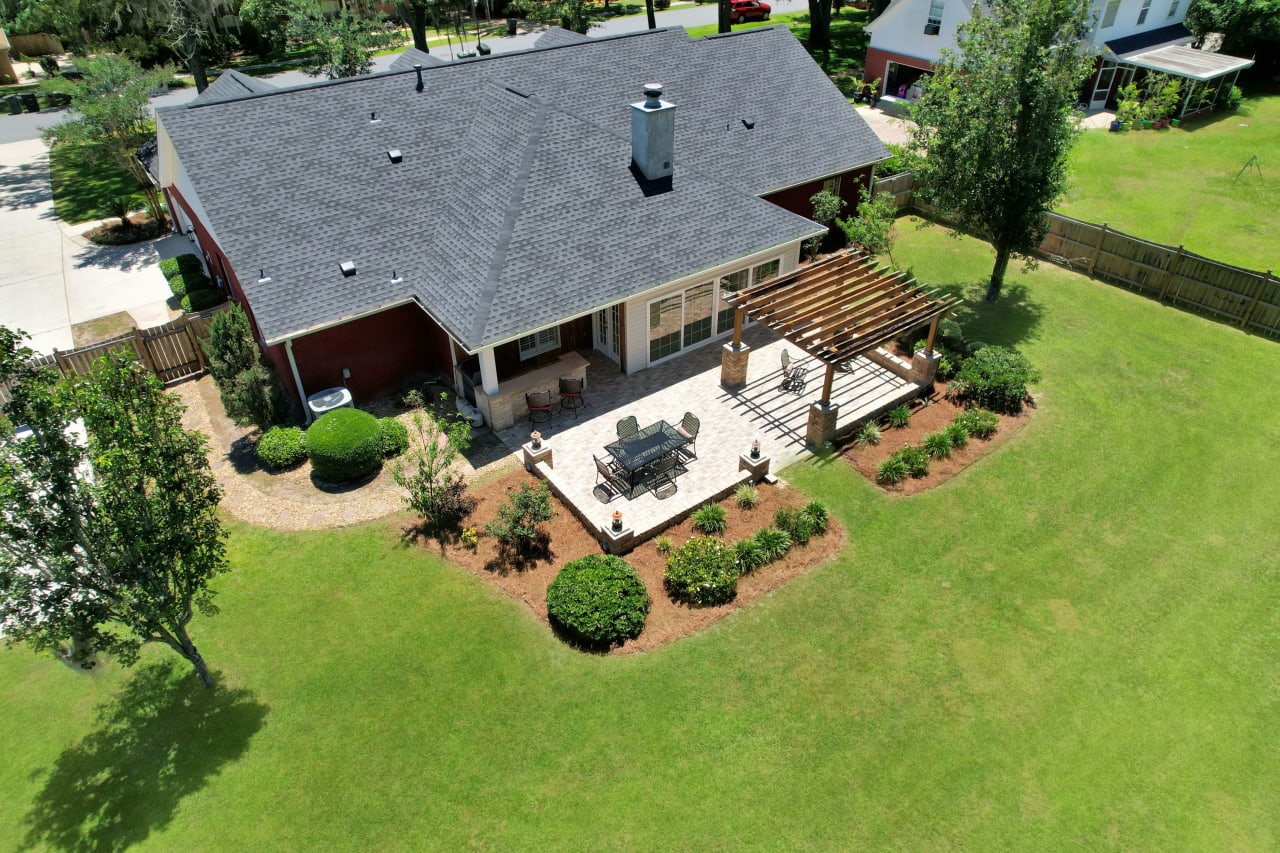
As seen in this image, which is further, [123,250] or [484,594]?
[123,250]

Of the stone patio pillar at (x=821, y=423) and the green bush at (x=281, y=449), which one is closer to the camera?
the green bush at (x=281, y=449)

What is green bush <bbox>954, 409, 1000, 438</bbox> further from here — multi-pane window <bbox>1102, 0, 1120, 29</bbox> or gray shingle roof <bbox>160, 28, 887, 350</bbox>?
multi-pane window <bbox>1102, 0, 1120, 29</bbox>

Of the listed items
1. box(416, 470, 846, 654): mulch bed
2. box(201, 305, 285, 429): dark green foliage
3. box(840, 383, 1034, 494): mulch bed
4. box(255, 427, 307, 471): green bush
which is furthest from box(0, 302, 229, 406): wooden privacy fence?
box(840, 383, 1034, 494): mulch bed

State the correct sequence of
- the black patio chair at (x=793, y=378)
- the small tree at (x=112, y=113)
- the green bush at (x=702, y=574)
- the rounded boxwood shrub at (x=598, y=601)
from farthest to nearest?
1. the small tree at (x=112, y=113)
2. the black patio chair at (x=793, y=378)
3. the green bush at (x=702, y=574)
4. the rounded boxwood shrub at (x=598, y=601)

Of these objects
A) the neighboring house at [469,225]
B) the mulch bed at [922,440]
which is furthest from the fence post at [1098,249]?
the neighboring house at [469,225]

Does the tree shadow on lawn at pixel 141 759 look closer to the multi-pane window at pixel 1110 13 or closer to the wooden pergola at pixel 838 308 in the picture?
the wooden pergola at pixel 838 308

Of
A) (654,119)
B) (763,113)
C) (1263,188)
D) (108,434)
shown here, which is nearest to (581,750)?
(108,434)

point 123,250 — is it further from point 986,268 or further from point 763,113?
point 986,268
